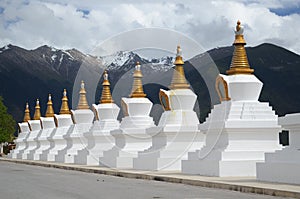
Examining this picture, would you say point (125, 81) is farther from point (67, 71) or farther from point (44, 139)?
point (67, 71)

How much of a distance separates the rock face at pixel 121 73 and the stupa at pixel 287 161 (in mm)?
8768

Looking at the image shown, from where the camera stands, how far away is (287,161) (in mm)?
16844

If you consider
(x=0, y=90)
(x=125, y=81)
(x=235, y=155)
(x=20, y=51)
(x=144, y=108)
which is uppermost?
(x=20, y=51)

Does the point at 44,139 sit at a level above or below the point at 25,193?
above

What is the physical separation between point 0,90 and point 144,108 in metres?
114

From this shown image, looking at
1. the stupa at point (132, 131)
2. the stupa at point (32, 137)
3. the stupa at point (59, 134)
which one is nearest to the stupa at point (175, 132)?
the stupa at point (132, 131)

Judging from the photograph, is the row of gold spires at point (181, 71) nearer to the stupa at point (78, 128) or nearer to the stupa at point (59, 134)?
the stupa at point (78, 128)

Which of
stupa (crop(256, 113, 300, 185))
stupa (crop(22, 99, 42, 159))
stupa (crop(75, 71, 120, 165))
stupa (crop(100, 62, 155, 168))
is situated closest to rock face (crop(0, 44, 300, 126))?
stupa (crop(100, 62, 155, 168))

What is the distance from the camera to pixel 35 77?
14950 cm

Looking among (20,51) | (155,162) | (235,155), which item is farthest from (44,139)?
(20,51)

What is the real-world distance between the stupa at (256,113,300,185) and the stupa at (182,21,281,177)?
3.07m

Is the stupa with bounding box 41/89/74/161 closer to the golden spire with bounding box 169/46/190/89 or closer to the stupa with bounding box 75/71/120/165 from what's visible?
the stupa with bounding box 75/71/120/165

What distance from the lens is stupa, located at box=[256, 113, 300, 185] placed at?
16391 mm

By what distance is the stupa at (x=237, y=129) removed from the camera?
68.5 feet
